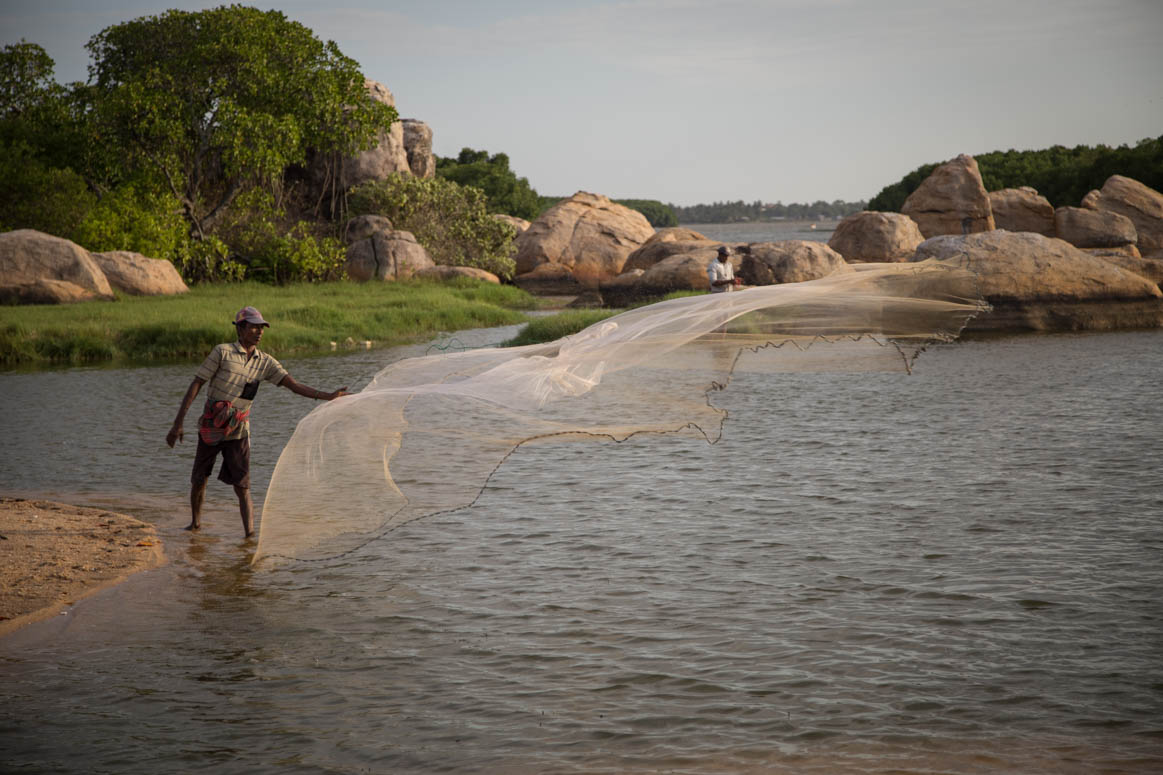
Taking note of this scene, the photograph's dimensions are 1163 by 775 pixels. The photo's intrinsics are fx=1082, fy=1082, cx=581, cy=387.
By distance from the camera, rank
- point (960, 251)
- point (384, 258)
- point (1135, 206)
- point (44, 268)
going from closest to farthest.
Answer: point (960, 251)
point (44, 268)
point (384, 258)
point (1135, 206)

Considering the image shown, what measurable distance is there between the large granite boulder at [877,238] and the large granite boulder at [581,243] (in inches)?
557

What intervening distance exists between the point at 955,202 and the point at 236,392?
122 feet

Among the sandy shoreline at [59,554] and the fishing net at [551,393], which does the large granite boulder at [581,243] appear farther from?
the fishing net at [551,393]

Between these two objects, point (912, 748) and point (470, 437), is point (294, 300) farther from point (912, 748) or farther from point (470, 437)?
point (912, 748)

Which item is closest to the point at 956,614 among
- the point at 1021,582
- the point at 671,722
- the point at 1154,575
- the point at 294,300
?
the point at 1021,582

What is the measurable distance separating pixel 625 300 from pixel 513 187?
4455 centimetres

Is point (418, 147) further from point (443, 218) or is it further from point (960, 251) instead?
point (960, 251)

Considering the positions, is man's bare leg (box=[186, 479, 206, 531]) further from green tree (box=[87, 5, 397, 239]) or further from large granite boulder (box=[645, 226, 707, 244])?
large granite boulder (box=[645, 226, 707, 244])

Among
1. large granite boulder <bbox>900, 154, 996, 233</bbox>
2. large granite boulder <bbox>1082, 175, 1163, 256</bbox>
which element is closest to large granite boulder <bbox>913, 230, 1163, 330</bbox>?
large granite boulder <bbox>900, 154, 996, 233</bbox>

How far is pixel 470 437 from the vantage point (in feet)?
24.3

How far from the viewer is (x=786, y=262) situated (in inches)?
1158

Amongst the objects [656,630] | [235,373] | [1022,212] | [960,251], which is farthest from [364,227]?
[656,630]

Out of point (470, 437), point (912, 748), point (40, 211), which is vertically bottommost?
point (912, 748)

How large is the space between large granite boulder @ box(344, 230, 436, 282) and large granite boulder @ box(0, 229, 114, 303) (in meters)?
10.7
